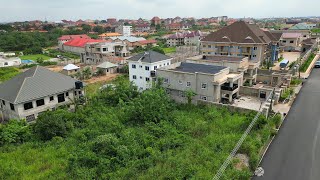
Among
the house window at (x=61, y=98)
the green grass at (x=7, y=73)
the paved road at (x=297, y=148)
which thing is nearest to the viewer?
the paved road at (x=297, y=148)

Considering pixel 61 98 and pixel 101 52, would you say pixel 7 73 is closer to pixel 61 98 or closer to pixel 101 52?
pixel 101 52

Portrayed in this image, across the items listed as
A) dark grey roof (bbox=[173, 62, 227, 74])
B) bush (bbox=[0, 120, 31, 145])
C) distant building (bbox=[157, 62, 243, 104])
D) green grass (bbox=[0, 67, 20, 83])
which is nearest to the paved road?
distant building (bbox=[157, 62, 243, 104])

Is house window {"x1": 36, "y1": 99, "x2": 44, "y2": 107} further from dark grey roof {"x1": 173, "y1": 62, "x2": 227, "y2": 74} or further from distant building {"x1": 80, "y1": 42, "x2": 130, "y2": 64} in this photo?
distant building {"x1": 80, "y1": 42, "x2": 130, "y2": 64}

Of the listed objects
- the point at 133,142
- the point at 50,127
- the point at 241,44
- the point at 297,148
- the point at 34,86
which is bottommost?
the point at 297,148

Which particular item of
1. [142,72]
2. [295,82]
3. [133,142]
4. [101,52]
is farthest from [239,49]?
[133,142]

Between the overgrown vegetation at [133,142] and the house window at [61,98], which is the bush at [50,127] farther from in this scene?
the house window at [61,98]

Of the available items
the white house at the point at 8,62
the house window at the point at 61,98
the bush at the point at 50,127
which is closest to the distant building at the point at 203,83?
the house window at the point at 61,98

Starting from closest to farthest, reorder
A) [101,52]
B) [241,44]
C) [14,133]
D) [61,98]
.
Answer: [14,133] → [61,98] → [241,44] → [101,52]
